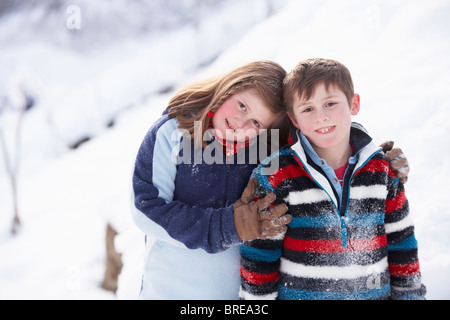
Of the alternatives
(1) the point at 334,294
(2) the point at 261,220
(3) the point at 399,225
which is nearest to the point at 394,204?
(3) the point at 399,225

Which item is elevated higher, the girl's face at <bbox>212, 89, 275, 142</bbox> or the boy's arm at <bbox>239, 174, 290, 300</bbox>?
the girl's face at <bbox>212, 89, 275, 142</bbox>

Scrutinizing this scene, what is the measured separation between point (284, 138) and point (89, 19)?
894cm

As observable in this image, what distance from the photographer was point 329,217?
3.80 feet

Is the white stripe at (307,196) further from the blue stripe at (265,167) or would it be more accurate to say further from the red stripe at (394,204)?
the red stripe at (394,204)

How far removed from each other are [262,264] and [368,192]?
1.50 ft

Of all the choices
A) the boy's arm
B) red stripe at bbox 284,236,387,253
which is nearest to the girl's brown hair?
the boy's arm

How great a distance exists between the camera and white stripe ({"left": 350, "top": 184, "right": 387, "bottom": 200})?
116 cm

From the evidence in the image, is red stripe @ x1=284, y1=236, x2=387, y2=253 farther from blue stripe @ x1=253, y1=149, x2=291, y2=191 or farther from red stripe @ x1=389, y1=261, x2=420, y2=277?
blue stripe @ x1=253, y1=149, x2=291, y2=191

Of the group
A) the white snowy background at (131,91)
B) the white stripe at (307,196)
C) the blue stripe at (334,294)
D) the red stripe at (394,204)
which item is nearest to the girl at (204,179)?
the white stripe at (307,196)

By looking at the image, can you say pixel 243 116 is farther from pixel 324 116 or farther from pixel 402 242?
pixel 402 242

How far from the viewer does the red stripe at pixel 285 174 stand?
3.90ft

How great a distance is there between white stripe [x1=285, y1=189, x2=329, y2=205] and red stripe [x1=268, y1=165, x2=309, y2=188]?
0.20 feet

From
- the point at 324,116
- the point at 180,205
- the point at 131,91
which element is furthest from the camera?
the point at 131,91
